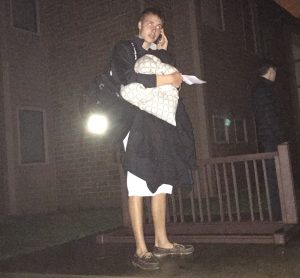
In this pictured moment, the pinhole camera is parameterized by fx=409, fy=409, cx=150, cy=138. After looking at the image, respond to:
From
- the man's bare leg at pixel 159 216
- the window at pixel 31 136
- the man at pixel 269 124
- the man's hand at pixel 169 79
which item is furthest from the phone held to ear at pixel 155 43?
the window at pixel 31 136

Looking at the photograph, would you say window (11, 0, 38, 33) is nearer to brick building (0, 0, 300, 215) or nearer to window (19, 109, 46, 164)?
brick building (0, 0, 300, 215)

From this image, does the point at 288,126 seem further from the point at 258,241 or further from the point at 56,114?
the point at 258,241

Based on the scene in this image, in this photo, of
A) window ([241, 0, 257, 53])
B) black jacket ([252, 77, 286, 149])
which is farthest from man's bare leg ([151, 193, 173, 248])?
window ([241, 0, 257, 53])

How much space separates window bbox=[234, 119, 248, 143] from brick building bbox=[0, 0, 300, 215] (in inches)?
6.1

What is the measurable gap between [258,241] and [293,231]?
1.13 ft

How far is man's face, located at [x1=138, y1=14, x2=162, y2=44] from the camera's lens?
2.88m

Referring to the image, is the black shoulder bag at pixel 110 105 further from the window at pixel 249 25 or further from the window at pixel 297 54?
the window at pixel 297 54

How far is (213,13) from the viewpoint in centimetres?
928

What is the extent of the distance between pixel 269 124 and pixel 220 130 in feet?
15.7

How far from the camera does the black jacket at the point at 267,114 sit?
4.02 meters

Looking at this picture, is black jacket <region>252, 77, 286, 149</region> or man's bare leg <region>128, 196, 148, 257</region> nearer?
man's bare leg <region>128, 196, 148, 257</region>

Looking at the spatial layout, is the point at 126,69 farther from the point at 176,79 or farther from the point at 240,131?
the point at 240,131

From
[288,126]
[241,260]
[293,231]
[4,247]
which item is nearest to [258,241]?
[293,231]

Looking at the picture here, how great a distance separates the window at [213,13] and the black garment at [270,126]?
509 cm
